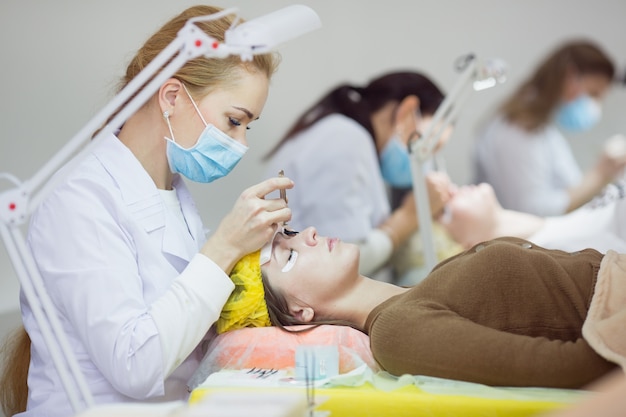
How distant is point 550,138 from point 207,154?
9.93 feet

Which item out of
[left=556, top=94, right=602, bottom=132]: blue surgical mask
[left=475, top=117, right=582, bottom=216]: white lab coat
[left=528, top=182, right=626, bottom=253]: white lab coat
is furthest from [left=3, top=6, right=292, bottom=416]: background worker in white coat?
[left=556, top=94, right=602, bottom=132]: blue surgical mask

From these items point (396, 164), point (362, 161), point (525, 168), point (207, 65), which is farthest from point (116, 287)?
point (525, 168)

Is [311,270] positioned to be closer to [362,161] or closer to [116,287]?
[116,287]

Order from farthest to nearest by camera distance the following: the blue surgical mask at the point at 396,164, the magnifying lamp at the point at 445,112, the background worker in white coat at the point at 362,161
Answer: the blue surgical mask at the point at 396,164
the background worker in white coat at the point at 362,161
the magnifying lamp at the point at 445,112

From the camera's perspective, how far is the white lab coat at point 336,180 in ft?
10.4

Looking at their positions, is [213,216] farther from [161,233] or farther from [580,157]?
[580,157]

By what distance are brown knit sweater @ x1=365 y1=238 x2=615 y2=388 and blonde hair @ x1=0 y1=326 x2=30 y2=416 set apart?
2.79 feet

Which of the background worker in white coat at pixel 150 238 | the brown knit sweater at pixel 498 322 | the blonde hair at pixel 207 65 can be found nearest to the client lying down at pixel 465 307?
the brown knit sweater at pixel 498 322

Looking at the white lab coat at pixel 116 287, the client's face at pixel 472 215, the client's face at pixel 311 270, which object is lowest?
the client's face at pixel 472 215

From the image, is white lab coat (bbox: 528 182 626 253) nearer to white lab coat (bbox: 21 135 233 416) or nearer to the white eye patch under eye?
the white eye patch under eye

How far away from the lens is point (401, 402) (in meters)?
1.45

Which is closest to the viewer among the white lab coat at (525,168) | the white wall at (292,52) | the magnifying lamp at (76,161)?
the magnifying lamp at (76,161)

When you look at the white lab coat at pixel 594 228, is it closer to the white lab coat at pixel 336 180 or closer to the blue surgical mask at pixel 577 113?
the white lab coat at pixel 336 180

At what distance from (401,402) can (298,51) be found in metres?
2.55
